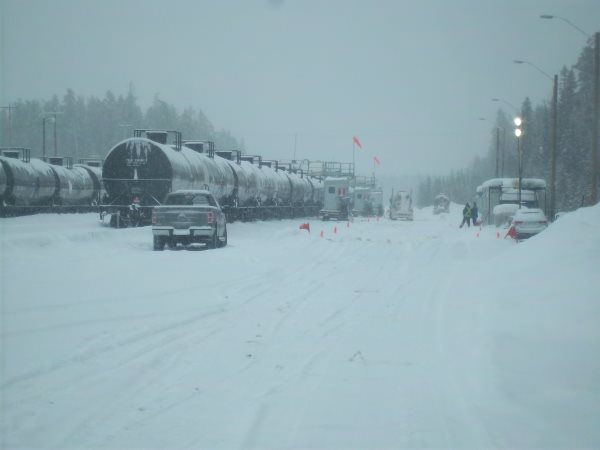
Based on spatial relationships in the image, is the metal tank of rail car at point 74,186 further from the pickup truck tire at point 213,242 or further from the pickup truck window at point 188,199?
the pickup truck tire at point 213,242

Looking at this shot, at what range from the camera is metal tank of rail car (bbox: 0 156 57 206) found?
3612 centimetres

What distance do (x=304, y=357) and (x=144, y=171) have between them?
23.7m

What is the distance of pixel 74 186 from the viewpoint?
45781 mm

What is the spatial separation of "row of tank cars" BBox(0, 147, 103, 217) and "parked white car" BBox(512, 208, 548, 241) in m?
26.1

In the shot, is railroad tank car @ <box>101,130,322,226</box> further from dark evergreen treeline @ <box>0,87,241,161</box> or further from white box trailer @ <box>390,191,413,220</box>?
dark evergreen treeline @ <box>0,87,241,161</box>

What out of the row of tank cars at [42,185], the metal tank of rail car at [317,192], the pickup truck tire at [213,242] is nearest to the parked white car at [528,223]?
the pickup truck tire at [213,242]

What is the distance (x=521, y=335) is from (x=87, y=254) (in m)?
13.6

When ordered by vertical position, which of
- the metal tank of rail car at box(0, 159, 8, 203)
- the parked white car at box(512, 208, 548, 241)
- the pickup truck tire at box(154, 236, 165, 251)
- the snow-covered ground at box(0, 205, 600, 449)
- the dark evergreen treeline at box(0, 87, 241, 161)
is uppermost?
the dark evergreen treeline at box(0, 87, 241, 161)

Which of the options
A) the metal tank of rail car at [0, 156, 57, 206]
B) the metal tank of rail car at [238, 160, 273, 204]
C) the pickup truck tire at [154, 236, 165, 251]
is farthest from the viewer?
the metal tank of rail car at [238, 160, 273, 204]

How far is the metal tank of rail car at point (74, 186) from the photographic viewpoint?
4379cm

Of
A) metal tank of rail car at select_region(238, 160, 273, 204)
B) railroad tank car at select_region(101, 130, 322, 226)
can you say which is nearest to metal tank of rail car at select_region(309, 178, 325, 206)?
metal tank of rail car at select_region(238, 160, 273, 204)

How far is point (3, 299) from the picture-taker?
10.6 m

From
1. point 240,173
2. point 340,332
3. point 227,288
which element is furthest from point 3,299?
point 240,173

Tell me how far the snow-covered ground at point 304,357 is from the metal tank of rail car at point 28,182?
77.1ft
